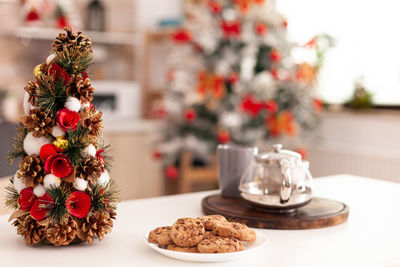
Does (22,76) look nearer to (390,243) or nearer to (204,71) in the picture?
(204,71)

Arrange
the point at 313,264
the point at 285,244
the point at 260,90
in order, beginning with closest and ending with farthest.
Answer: the point at 313,264 → the point at 285,244 → the point at 260,90

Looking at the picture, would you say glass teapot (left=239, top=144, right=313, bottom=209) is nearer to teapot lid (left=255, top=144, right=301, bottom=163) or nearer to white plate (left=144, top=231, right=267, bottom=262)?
teapot lid (left=255, top=144, right=301, bottom=163)

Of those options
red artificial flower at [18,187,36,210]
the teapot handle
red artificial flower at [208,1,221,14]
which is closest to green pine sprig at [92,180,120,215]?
red artificial flower at [18,187,36,210]

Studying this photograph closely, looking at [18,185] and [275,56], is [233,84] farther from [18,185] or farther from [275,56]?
[18,185]

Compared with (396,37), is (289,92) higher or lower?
lower

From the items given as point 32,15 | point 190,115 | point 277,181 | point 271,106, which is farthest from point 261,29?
point 277,181

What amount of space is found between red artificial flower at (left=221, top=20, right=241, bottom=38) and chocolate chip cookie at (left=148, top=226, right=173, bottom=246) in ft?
8.65

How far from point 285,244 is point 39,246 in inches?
18.8

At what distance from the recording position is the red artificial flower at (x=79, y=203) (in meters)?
0.95

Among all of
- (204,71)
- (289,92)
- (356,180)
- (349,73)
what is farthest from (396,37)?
(356,180)

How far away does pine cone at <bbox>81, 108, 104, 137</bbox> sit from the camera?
958 millimetres

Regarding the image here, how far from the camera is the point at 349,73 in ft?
13.3

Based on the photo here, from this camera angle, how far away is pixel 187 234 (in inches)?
36.5

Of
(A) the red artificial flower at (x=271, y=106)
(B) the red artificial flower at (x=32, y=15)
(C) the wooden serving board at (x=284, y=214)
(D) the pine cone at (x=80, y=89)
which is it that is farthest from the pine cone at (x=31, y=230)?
(B) the red artificial flower at (x=32, y=15)
